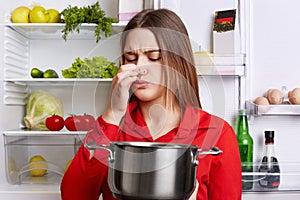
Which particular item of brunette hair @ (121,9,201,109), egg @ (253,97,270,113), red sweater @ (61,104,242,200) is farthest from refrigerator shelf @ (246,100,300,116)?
brunette hair @ (121,9,201,109)

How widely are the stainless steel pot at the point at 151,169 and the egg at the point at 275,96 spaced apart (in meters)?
1.00

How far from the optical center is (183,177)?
0.70 metres

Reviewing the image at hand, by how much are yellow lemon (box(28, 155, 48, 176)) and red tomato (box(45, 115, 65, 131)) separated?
13 cm

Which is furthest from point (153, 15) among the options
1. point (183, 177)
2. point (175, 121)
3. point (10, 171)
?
point (10, 171)

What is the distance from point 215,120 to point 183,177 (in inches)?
6.7

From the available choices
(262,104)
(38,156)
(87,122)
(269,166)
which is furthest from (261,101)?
(87,122)

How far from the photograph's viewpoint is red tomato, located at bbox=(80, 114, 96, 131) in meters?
0.78

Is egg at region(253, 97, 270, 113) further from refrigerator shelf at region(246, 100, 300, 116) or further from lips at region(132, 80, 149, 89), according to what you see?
lips at region(132, 80, 149, 89)

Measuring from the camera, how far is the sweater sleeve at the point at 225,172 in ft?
3.43

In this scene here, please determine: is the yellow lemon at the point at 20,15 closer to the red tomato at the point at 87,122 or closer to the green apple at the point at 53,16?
the green apple at the point at 53,16

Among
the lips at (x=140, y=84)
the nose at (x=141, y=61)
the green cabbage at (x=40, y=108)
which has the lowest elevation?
the green cabbage at (x=40, y=108)

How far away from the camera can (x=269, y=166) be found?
1585 mm

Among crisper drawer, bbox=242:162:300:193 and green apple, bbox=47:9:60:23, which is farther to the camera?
green apple, bbox=47:9:60:23

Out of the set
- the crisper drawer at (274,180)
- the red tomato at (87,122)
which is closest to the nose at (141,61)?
the red tomato at (87,122)
